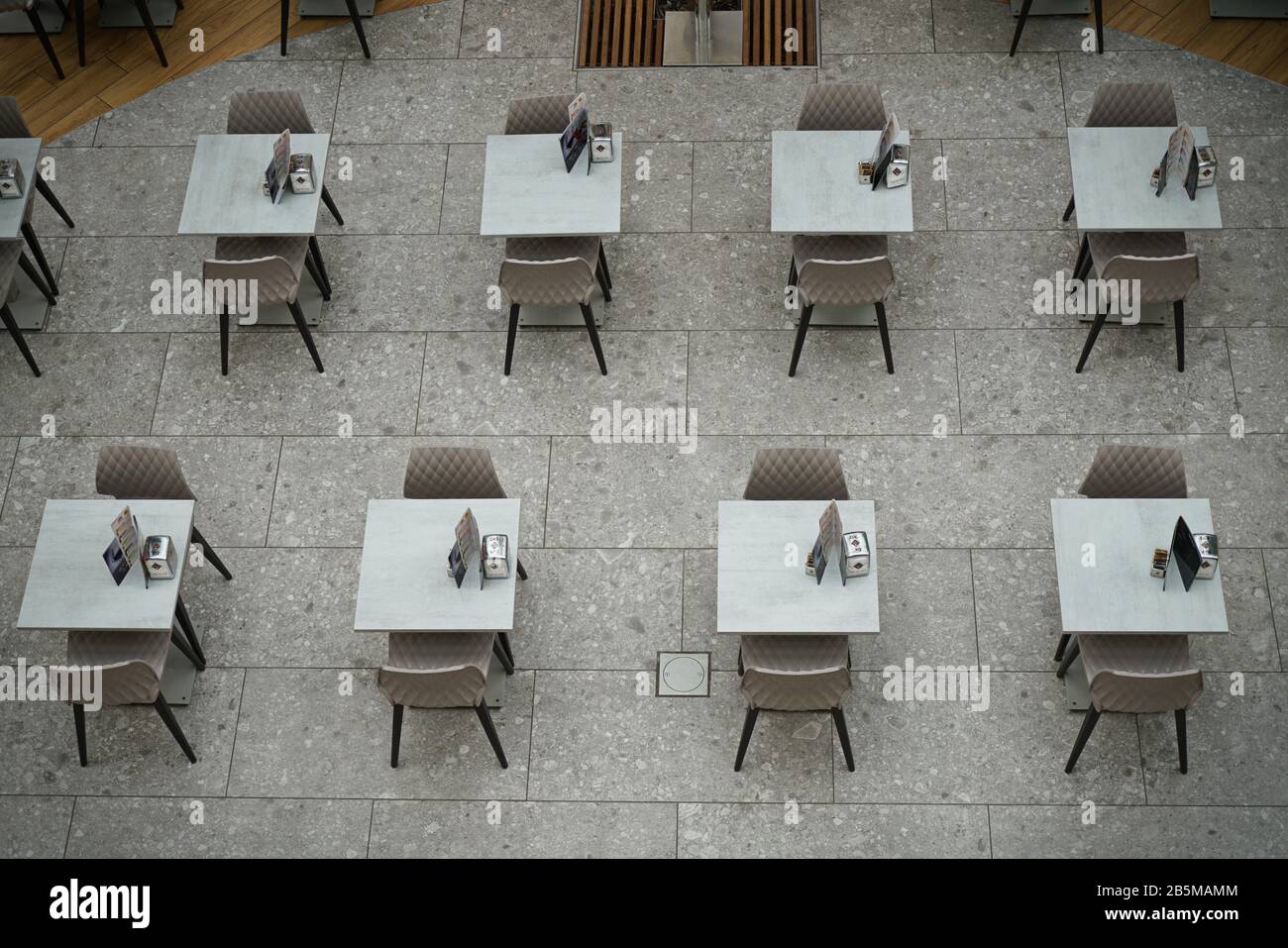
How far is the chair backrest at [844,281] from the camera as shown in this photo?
696 centimetres

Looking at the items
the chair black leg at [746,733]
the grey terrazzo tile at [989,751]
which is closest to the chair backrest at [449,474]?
the chair black leg at [746,733]

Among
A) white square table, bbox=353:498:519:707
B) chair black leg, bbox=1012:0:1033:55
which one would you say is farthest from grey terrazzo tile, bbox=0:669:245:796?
chair black leg, bbox=1012:0:1033:55

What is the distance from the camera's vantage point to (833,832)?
6352mm

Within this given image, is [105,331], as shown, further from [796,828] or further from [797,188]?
[796,828]

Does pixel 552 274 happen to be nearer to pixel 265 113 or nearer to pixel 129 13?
pixel 265 113

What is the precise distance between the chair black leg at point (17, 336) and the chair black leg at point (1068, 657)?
19.5 ft

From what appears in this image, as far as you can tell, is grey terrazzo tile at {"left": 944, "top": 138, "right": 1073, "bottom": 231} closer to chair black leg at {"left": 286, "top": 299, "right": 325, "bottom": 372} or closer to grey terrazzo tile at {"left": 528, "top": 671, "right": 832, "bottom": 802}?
grey terrazzo tile at {"left": 528, "top": 671, "right": 832, "bottom": 802}

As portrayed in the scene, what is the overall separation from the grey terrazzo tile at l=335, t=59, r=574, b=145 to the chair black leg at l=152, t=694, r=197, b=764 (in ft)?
12.9

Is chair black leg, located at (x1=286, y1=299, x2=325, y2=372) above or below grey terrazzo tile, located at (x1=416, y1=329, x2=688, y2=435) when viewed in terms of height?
above

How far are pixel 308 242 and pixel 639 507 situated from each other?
2471 millimetres

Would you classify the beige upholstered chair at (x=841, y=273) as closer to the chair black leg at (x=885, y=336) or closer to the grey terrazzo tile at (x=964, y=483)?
the chair black leg at (x=885, y=336)

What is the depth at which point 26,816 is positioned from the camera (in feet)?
21.5

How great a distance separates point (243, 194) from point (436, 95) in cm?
182

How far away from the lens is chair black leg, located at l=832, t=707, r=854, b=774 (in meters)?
6.18
